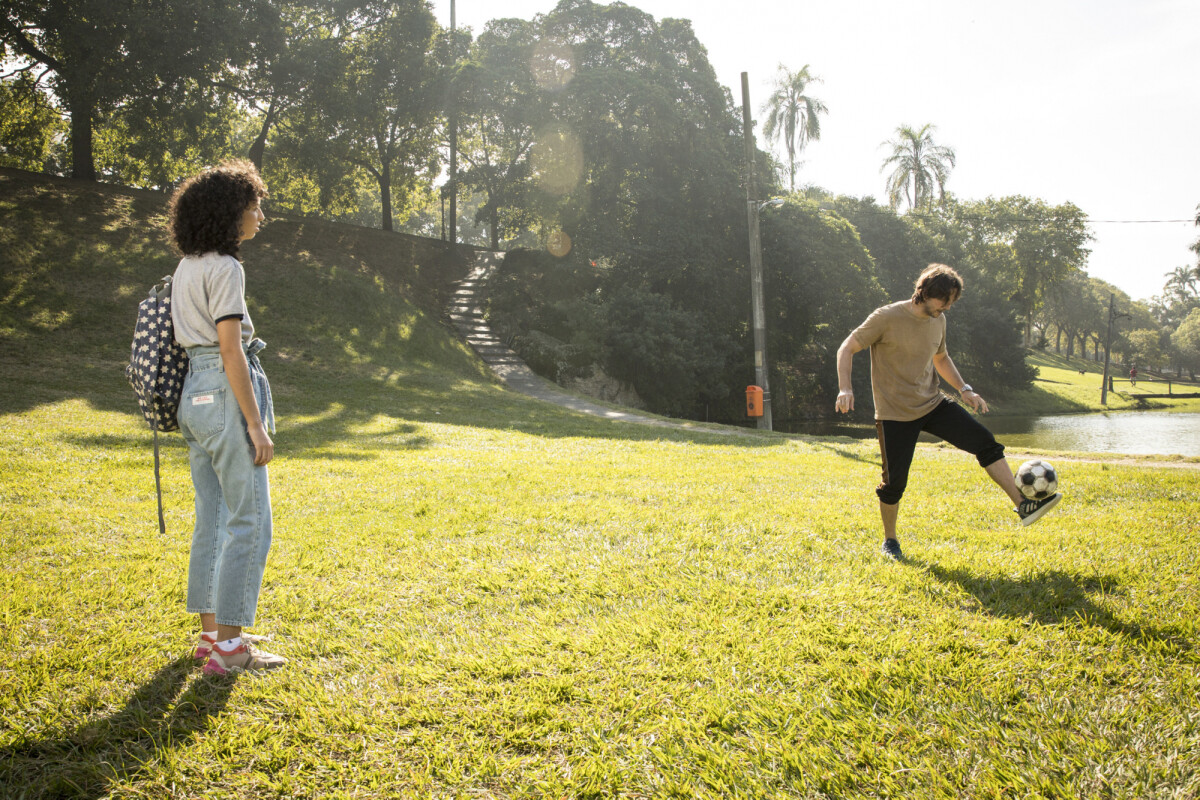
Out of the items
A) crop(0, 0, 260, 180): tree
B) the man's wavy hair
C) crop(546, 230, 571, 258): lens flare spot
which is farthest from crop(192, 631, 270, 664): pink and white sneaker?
crop(546, 230, 571, 258): lens flare spot

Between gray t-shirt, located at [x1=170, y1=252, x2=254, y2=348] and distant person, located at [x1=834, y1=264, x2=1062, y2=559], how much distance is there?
11.5 feet

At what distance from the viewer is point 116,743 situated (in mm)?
2330

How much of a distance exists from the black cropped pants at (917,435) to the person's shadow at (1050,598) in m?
0.58

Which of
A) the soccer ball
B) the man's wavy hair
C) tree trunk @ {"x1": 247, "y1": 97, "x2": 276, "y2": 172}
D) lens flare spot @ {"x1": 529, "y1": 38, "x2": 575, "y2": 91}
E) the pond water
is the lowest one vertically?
the pond water

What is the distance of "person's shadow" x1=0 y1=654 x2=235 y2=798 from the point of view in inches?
83.0

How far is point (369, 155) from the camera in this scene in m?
25.5

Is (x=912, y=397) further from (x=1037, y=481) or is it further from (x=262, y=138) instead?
(x=262, y=138)

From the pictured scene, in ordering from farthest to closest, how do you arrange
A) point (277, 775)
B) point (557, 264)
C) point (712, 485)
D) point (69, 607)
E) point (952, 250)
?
1. point (952, 250)
2. point (557, 264)
3. point (712, 485)
4. point (69, 607)
5. point (277, 775)

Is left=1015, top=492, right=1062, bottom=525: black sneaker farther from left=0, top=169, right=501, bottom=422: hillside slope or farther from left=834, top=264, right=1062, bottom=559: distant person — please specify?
left=0, top=169, right=501, bottom=422: hillside slope

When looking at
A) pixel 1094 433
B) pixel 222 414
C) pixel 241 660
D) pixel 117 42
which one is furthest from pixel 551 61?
pixel 241 660

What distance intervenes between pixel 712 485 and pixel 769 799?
5.00m

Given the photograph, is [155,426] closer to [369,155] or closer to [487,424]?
[487,424]

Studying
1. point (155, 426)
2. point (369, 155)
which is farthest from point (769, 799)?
point (369, 155)

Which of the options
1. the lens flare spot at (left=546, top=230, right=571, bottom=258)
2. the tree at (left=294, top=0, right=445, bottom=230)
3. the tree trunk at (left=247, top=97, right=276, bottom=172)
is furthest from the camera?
the lens flare spot at (left=546, top=230, right=571, bottom=258)
